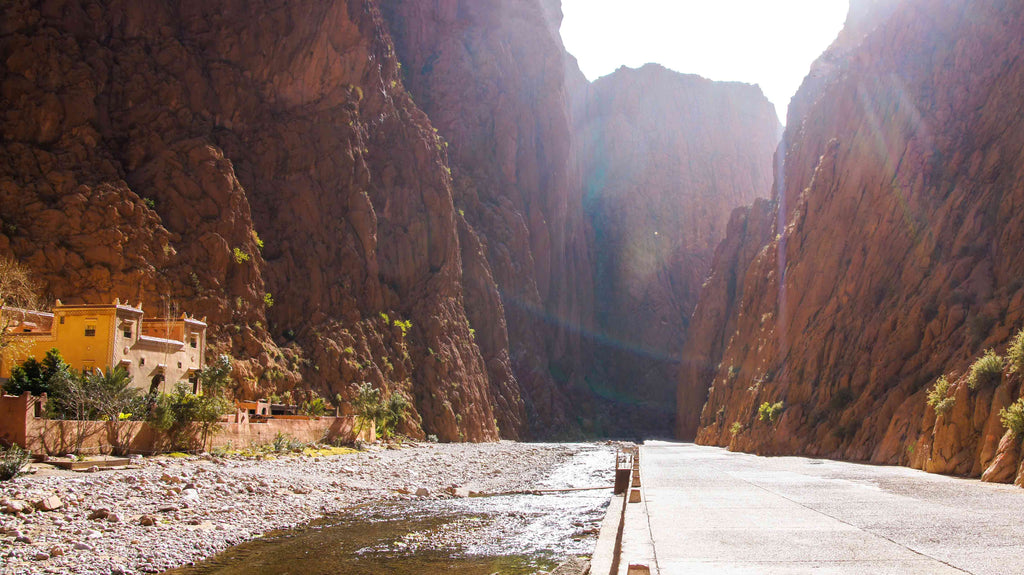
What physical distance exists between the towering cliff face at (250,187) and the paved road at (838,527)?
3684cm

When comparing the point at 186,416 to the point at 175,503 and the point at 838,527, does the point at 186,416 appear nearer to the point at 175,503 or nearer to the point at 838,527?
the point at 175,503

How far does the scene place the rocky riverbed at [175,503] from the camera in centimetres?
1373

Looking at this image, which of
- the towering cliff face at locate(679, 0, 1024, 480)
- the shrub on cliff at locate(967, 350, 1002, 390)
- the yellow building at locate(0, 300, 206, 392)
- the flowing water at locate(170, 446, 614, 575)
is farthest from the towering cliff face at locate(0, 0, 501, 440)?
the shrub on cliff at locate(967, 350, 1002, 390)

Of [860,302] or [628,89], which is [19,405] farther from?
[628,89]

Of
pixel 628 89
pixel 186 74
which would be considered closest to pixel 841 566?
pixel 186 74

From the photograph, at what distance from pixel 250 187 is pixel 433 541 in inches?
1737

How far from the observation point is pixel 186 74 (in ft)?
175

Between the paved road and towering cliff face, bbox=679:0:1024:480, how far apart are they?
5870 mm

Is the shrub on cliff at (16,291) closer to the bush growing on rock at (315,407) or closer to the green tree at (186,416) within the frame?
the green tree at (186,416)

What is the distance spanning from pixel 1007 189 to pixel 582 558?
92.3 ft

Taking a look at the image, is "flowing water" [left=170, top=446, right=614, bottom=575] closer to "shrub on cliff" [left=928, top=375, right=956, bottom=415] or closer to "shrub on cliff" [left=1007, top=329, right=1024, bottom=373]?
"shrub on cliff" [left=928, top=375, right=956, bottom=415]

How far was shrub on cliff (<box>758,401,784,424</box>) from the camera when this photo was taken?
4522cm

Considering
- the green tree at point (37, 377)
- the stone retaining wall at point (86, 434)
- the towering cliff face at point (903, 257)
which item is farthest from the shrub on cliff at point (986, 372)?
the green tree at point (37, 377)

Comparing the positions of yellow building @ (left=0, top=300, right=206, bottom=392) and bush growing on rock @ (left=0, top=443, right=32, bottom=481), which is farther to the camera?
yellow building @ (left=0, top=300, right=206, bottom=392)
